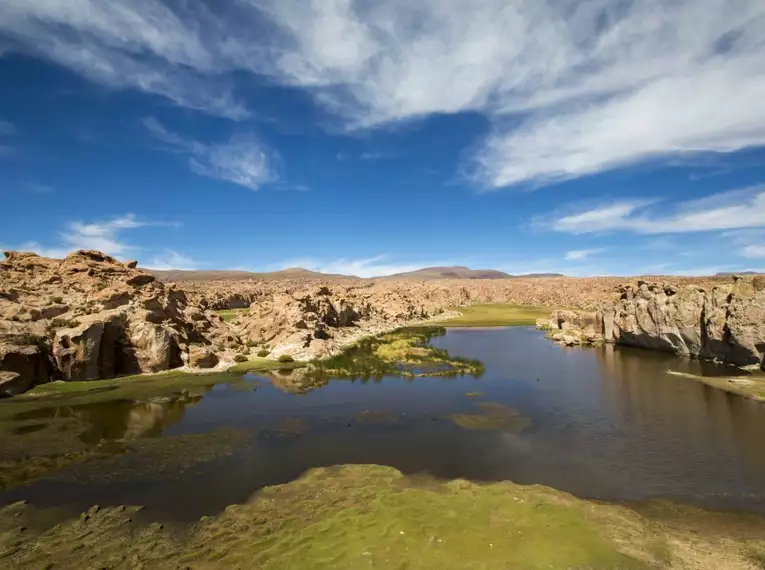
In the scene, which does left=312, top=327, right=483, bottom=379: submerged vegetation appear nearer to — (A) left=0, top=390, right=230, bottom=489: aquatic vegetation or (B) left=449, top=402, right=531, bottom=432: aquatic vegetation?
(B) left=449, top=402, right=531, bottom=432: aquatic vegetation

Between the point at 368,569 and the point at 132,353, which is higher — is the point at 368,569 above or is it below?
below

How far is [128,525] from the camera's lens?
49.4 feet

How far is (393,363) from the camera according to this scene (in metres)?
48.8

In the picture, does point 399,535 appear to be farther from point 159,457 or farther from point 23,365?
point 23,365

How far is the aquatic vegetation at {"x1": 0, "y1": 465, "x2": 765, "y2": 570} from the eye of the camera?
12891 mm

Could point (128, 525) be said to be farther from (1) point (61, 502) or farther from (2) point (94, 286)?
(2) point (94, 286)

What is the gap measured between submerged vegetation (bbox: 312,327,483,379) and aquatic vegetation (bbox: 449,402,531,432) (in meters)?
12.6

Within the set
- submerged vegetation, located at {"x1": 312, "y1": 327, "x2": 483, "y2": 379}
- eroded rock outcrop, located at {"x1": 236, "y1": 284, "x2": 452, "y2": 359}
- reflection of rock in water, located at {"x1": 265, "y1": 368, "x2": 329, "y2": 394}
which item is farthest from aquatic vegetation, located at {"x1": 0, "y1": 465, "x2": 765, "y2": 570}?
eroded rock outcrop, located at {"x1": 236, "y1": 284, "x2": 452, "y2": 359}

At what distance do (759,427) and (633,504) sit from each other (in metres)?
15.2

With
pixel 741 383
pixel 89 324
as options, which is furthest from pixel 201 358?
pixel 741 383

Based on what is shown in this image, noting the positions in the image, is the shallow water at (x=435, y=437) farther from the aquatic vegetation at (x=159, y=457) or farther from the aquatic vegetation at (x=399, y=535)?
the aquatic vegetation at (x=399, y=535)

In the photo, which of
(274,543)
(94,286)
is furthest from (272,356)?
(274,543)

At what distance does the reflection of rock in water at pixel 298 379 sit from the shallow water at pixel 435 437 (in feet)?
1.36

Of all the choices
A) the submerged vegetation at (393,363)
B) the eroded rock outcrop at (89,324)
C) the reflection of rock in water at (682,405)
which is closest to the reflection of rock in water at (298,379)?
the submerged vegetation at (393,363)
